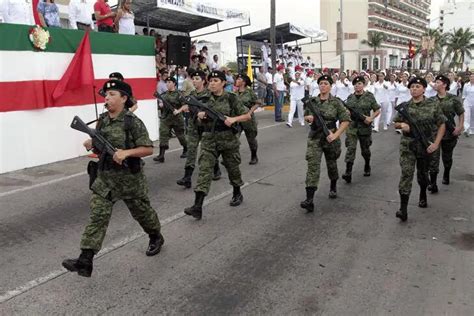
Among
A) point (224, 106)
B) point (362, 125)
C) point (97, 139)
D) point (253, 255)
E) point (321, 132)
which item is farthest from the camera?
point (362, 125)

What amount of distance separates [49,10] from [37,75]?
5.55 feet

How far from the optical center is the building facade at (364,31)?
95.1 m

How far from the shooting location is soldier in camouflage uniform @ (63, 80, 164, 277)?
3873mm

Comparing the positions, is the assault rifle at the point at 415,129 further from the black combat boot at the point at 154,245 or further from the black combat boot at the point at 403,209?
the black combat boot at the point at 154,245

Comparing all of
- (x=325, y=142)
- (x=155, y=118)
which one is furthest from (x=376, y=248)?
(x=155, y=118)

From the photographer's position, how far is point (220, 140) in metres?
5.84

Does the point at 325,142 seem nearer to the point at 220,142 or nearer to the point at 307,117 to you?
the point at 307,117

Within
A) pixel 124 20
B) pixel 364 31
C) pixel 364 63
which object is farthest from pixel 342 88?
pixel 364 31

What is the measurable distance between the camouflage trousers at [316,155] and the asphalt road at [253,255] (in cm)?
44

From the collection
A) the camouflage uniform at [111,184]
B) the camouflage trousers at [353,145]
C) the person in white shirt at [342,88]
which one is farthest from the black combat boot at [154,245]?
the person in white shirt at [342,88]

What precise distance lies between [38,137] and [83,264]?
582 centimetres

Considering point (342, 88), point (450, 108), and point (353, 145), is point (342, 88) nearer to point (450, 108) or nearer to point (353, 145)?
point (353, 145)

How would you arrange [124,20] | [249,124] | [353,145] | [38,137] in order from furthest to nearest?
[124,20] < [249,124] < [38,137] < [353,145]

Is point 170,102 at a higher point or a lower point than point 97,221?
higher
